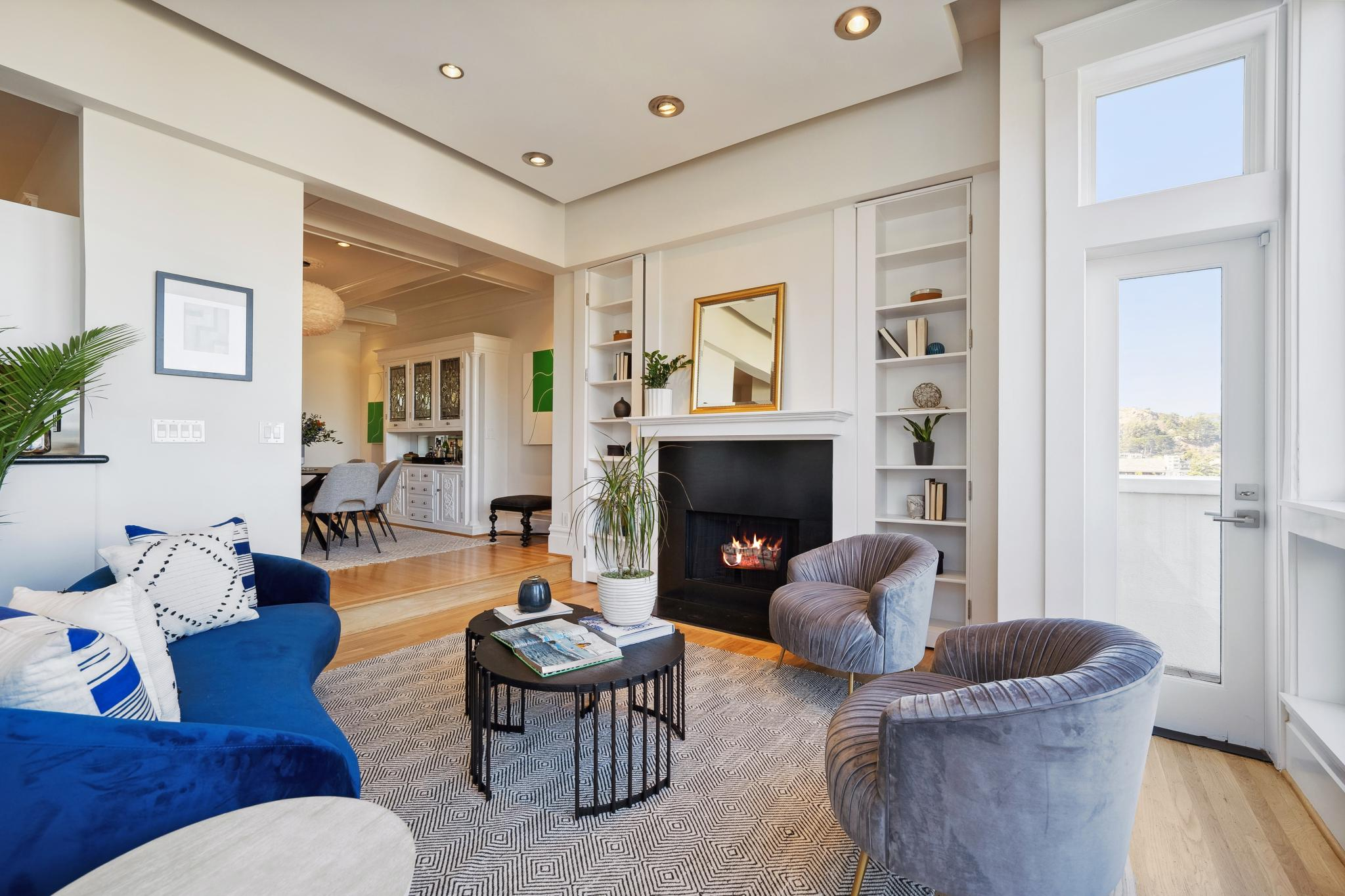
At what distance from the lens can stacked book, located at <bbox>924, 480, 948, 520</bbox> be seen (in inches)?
133

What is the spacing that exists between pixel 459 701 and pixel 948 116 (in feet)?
12.4

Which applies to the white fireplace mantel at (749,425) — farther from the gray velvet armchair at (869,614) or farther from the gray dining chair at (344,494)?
the gray dining chair at (344,494)

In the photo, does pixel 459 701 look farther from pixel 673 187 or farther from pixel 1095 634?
pixel 673 187

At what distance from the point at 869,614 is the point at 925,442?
4.37ft

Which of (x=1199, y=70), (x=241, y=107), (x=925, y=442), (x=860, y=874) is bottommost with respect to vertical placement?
(x=860, y=874)

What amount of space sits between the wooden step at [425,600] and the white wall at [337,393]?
5131 mm

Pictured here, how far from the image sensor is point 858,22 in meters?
2.67

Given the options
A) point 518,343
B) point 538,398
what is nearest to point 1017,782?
point 538,398

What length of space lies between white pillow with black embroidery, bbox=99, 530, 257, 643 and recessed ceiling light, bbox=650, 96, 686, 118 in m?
2.97

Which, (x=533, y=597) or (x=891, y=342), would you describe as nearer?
(x=533, y=597)

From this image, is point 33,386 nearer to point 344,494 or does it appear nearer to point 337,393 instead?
point 344,494

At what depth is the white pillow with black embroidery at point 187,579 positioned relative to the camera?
2.09m

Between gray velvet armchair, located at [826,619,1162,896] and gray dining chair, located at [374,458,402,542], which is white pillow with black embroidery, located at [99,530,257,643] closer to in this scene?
gray velvet armchair, located at [826,619,1162,896]

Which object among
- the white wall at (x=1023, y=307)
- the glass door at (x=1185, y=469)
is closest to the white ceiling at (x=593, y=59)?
the white wall at (x=1023, y=307)
